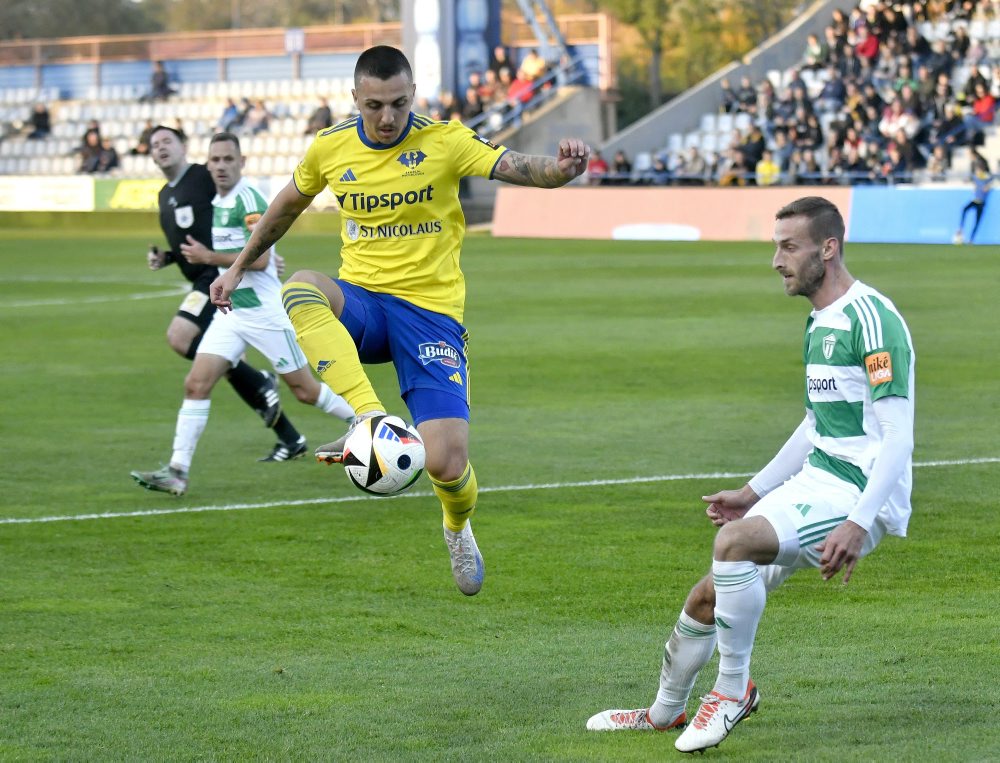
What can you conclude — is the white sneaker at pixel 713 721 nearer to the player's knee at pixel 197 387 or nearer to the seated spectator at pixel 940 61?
the player's knee at pixel 197 387

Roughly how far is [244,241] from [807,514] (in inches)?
253

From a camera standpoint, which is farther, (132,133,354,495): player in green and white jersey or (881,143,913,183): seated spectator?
(881,143,913,183): seated spectator

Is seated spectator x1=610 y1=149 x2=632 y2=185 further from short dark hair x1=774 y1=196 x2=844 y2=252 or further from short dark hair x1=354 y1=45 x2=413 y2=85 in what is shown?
short dark hair x1=774 y1=196 x2=844 y2=252

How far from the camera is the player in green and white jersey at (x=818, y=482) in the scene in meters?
4.79

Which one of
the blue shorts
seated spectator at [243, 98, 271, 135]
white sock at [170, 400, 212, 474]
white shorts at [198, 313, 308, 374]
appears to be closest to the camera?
the blue shorts

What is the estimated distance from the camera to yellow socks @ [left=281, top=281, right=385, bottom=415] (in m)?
6.53

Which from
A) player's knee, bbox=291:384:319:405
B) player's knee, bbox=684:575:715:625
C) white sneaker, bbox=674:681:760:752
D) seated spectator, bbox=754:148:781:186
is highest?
player's knee, bbox=684:575:715:625

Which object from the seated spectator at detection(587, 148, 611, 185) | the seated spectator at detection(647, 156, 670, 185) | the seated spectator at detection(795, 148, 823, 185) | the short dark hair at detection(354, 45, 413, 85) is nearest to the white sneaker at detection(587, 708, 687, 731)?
the short dark hair at detection(354, 45, 413, 85)

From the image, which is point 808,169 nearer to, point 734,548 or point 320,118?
point 320,118

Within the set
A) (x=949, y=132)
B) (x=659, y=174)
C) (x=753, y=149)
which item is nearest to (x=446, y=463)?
(x=949, y=132)

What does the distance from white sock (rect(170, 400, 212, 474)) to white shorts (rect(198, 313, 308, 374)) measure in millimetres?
399

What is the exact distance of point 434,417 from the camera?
23.0 feet

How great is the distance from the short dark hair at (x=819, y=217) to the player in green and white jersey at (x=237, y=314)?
557 cm

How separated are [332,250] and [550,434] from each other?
2052cm
